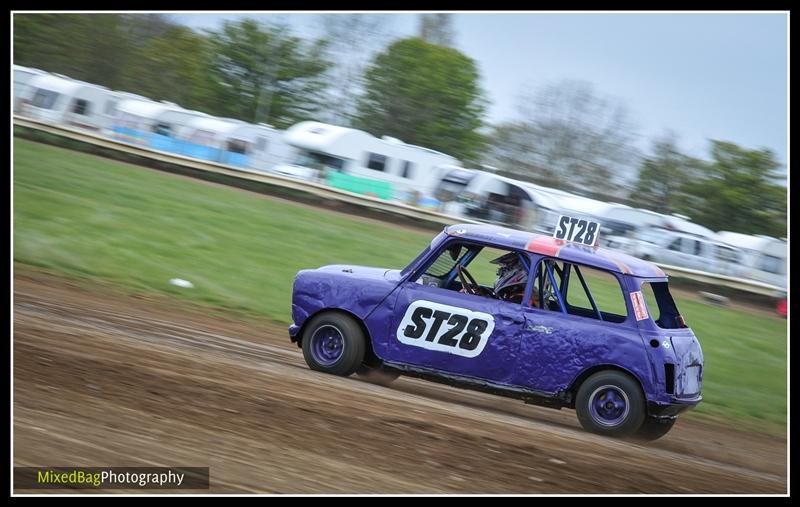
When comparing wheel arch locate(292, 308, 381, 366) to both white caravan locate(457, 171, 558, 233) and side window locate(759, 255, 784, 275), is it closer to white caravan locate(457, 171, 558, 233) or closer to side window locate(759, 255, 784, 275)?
white caravan locate(457, 171, 558, 233)

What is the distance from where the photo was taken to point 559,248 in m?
8.34

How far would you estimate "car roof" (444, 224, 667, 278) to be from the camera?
8234 millimetres

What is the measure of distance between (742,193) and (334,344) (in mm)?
26490

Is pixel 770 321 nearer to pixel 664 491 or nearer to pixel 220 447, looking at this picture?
pixel 664 491

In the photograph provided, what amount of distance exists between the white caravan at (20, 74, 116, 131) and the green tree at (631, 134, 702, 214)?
20451 mm

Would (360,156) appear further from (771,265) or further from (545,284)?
(545,284)

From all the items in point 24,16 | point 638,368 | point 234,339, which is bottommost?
point 234,339

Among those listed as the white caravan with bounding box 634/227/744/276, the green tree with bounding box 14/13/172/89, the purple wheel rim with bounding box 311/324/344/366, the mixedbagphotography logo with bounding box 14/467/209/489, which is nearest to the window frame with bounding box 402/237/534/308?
the purple wheel rim with bounding box 311/324/344/366

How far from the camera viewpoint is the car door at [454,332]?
806 centimetres

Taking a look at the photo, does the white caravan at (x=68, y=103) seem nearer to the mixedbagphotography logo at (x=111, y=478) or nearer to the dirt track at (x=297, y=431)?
the dirt track at (x=297, y=431)

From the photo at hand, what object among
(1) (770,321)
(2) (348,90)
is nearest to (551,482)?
(1) (770,321)

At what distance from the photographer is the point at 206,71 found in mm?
39375

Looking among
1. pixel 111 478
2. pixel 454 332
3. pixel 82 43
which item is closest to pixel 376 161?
pixel 82 43

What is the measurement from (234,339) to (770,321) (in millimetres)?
13103
